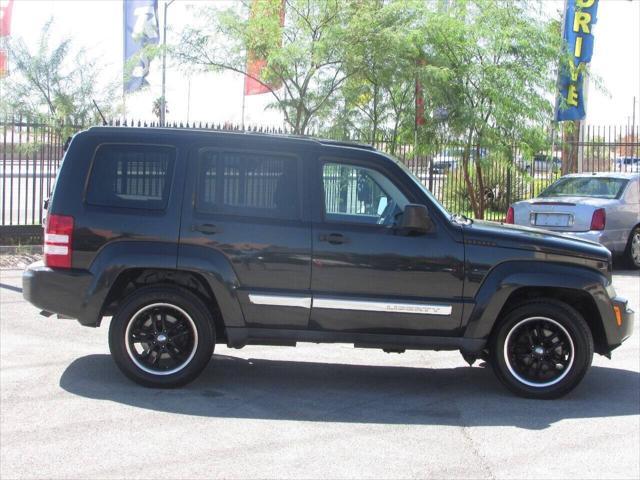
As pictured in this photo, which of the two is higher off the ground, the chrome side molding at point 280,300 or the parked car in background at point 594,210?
the parked car in background at point 594,210

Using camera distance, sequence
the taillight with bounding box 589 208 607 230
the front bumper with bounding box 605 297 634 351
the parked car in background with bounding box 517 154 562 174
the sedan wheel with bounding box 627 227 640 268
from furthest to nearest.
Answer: the parked car in background with bounding box 517 154 562 174, the sedan wheel with bounding box 627 227 640 268, the taillight with bounding box 589 208 607 230, the front bumper with bounding box 605 297 634 351

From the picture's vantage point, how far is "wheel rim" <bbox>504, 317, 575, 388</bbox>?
6.84 m

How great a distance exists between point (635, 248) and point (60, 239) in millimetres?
11169

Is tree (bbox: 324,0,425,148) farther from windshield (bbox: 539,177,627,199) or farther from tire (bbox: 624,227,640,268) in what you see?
tire (bbox: 624,227,640,268)

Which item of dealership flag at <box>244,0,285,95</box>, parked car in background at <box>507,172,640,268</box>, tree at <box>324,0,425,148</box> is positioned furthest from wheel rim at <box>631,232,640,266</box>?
dealership flag at <box>244,0,285,95</box>

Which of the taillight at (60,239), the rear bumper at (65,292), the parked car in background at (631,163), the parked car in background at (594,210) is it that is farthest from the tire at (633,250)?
the taillight at (60,239)

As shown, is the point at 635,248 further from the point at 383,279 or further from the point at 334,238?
the point at 334,238

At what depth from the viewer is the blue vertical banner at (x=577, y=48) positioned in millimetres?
19500

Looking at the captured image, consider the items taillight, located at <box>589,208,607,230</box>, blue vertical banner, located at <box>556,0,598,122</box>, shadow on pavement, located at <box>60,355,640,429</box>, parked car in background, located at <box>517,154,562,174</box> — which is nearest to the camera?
shadow on pavement, located at <box>60,355,640,429</box>

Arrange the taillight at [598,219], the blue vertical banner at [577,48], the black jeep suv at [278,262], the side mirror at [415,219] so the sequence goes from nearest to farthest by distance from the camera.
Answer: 1. the side mirror at [415,219]
2. the black jeep suv at [278,262]
3. the taillight at [598,219]
4. the blue vertical banner at [577,48]

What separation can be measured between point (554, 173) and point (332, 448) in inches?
656

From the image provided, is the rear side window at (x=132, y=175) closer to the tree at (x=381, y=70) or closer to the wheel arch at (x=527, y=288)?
the wheel arch at (x=527, y=288)

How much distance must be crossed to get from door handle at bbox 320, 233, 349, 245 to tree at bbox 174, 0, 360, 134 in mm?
9706

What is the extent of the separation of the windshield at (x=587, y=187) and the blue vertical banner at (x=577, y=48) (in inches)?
168
